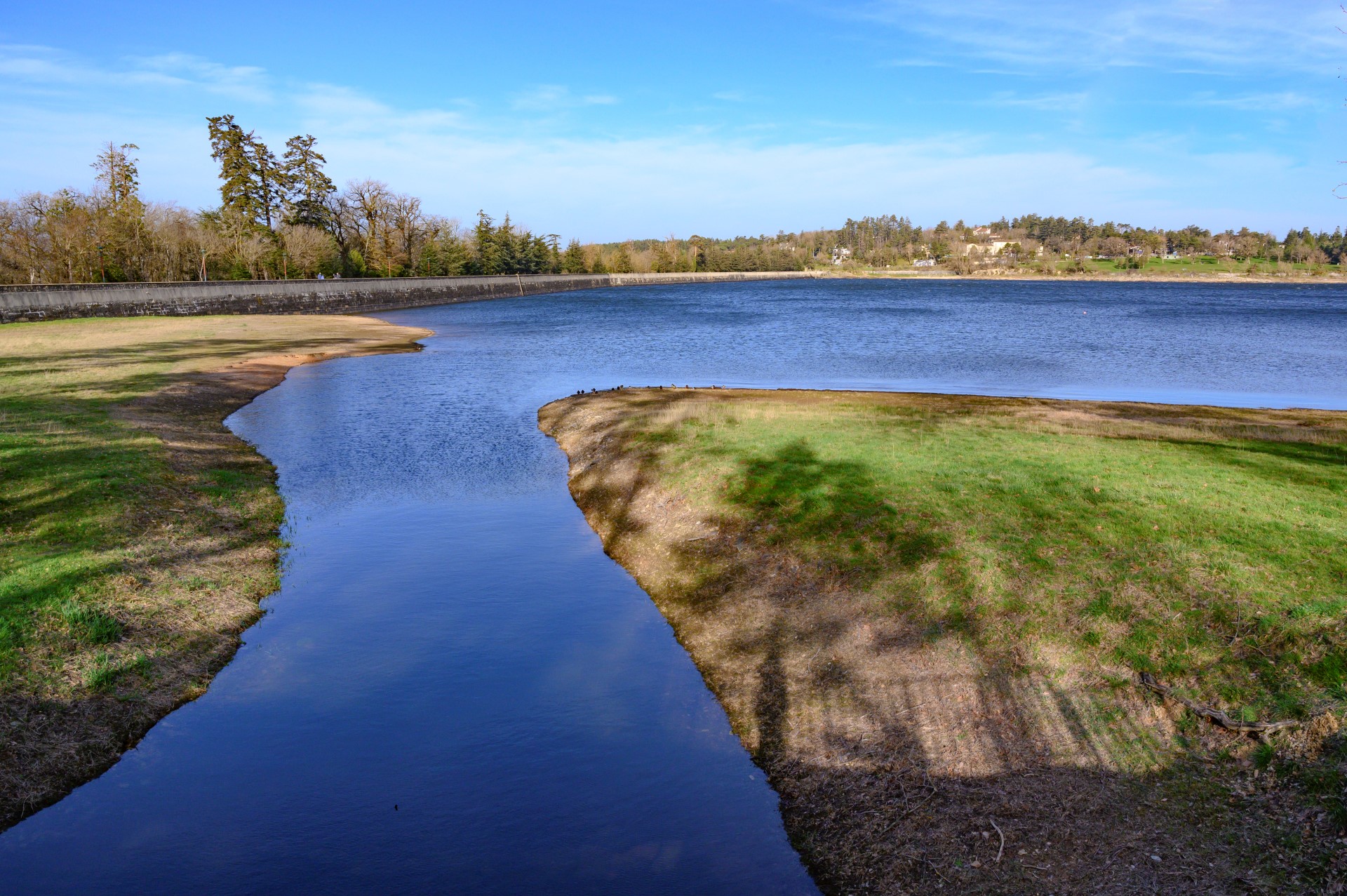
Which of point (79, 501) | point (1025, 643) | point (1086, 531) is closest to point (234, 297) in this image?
point (79, 501)

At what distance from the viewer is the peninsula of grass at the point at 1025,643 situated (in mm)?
8227

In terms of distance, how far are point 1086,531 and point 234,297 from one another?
272 ft

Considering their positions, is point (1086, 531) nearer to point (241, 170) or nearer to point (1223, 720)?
point (1223, 720)

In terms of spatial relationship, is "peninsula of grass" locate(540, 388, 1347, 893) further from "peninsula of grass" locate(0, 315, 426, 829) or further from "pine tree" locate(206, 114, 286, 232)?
"pine tree" locate(206, 114, 286, 232)

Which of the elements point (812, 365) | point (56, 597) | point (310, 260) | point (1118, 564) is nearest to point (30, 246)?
point (310, 260)

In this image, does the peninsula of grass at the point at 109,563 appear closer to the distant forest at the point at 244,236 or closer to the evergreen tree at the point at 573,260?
the distant forest at the point at 244,236

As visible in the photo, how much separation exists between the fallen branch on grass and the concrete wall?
232 ft

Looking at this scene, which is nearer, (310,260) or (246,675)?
(246,675)

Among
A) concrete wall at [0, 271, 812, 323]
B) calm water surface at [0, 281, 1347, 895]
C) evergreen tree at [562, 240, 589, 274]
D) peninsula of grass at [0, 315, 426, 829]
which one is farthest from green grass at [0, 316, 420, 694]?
evergreen tree at [562, 240, 589, 274]

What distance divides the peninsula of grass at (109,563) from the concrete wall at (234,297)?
3294 centimetres

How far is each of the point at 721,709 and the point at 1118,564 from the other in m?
6.68

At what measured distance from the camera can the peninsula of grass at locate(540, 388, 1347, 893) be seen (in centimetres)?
823

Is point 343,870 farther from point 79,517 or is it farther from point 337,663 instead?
point 79,517

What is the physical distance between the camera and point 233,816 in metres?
9.45
